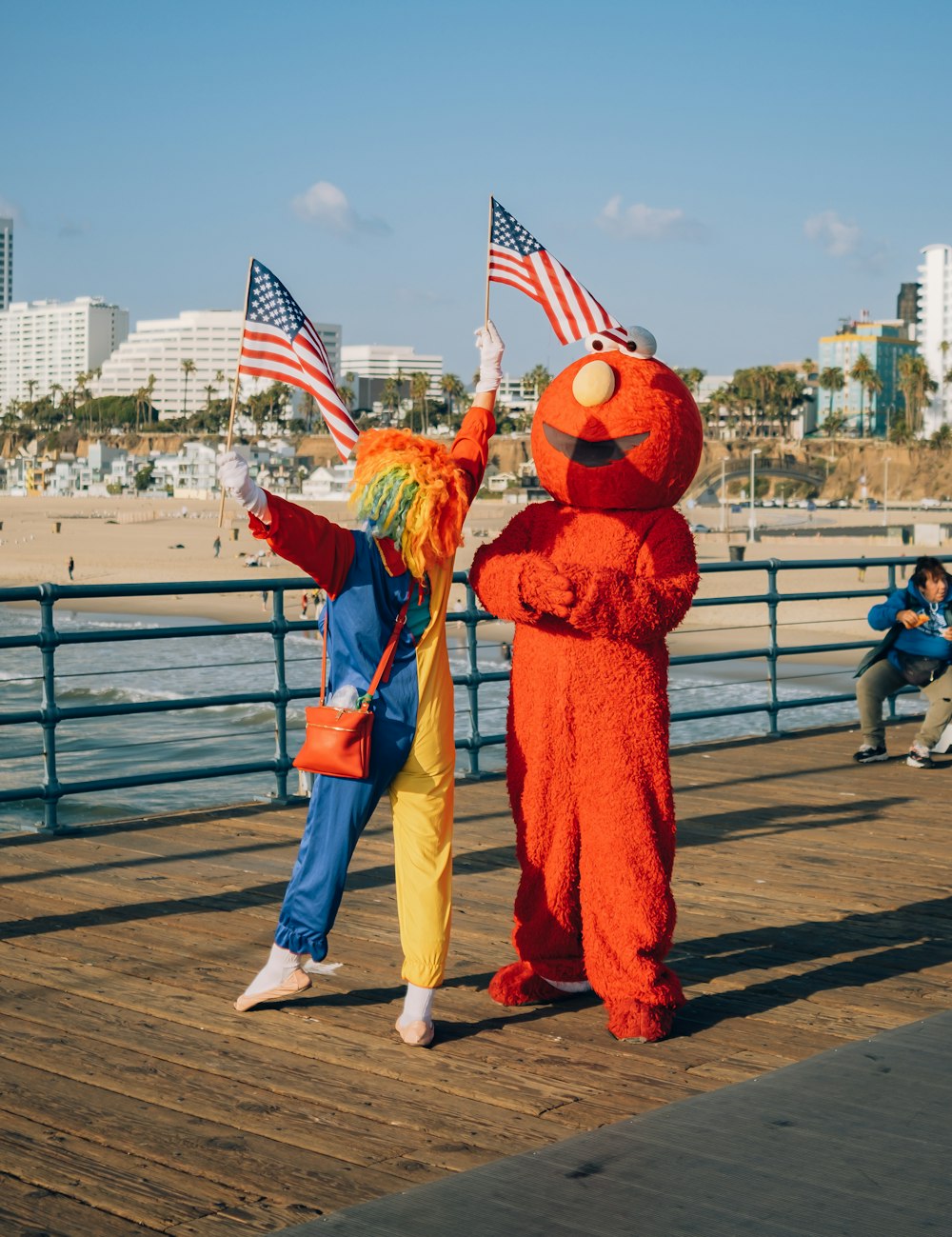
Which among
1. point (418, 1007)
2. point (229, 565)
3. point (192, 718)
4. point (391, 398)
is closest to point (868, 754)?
point (418, 1007)

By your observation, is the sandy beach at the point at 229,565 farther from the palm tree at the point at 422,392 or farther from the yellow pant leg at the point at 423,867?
the palm tree at the point at 422,392

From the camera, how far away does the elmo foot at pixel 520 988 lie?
4.30 metres

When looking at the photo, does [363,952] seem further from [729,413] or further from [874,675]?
[729,413]

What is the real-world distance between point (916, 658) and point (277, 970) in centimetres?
513

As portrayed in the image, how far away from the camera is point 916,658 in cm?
828

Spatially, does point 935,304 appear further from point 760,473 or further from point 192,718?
point 192,718

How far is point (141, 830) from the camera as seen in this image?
659 centimetres

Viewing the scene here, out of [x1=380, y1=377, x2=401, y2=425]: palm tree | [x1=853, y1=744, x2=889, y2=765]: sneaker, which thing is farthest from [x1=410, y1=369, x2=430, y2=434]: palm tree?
[x1=853, y1=744, x2=889, y2=765]: sneaker

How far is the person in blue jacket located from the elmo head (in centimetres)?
415

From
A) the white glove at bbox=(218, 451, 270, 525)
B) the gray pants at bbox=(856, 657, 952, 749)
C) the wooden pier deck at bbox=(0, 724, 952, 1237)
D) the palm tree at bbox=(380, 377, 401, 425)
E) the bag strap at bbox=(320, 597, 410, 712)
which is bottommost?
the wooden pier deck at bbox=(0, 724, 952, 1237)

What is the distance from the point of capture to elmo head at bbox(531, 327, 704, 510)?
412cm

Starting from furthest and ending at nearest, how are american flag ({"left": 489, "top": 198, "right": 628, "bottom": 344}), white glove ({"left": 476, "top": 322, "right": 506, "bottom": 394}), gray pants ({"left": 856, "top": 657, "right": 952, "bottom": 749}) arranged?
gray pants ({"left": 856, "top": 657, "right": 952, "bottom": 749})
american flag ({"left": 489, "top": 198, "right": 628, "bottom": 344})
white glove ({"left": 476, "top": 322, "right": 506, "bottom": 394})

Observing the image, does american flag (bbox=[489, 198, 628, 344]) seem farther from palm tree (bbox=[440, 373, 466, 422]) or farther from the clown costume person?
palm tree (bbox=[440, 373, 466, 422])

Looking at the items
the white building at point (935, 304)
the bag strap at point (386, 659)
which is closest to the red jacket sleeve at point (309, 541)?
the bag strap at point (386, 659)
